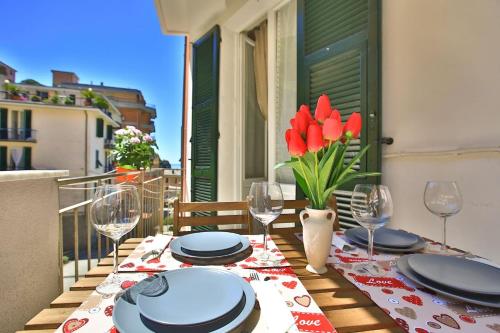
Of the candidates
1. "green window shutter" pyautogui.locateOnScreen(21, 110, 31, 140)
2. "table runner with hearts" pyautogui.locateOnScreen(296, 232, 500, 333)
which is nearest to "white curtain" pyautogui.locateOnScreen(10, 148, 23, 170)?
"green window shutter" pyautogui.locateOnScreen(21, 110, 31, 140)

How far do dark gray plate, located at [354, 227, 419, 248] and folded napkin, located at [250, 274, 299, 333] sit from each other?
460mm

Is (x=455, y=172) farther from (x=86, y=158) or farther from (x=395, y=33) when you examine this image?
(x=86, y=158)

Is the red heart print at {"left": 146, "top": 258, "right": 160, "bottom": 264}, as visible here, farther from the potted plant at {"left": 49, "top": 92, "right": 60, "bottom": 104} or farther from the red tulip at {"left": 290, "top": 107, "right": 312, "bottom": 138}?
the potted plant at {"left": 49, "top": 92, "right": 60, "bottom": 104}

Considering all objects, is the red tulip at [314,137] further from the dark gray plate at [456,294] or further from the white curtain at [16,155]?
the white curtain at [16,155]

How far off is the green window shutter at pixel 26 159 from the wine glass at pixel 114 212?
60.7 feet

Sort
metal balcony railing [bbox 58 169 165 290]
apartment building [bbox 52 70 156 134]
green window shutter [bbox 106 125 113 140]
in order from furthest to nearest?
apartment building [bbox 52 70 156 134] → green window shutter [bbox 106 125 113 140] → metal balcony railing [bbox 58 169 165 290]

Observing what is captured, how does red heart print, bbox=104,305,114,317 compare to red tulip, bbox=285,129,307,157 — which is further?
red tulip, bbox=285,129,307,157

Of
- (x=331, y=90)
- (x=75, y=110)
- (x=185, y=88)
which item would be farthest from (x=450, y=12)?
(x=75, y=110)

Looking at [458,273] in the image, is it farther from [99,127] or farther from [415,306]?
[99,127]

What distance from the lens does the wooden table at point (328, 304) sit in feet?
1.46

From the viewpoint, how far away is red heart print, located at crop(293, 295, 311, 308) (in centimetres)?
50

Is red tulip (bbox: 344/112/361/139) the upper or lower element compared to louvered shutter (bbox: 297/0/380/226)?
lower

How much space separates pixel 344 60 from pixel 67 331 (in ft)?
5.90

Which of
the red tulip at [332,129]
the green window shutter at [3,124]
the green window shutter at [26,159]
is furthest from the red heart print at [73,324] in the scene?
the green window shutter at [3,124]
